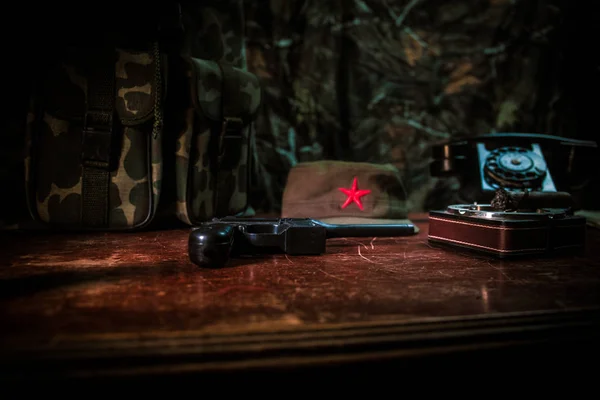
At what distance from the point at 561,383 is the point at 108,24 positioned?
1295mm

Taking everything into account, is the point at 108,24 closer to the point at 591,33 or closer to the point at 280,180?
the point at 280,180

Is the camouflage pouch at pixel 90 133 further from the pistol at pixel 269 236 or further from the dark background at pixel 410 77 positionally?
the dark background at pixel 410 77

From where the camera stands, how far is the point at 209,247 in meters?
0.58

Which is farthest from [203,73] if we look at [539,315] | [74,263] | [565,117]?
[565,117]

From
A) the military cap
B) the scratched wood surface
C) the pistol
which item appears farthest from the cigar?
the pistol

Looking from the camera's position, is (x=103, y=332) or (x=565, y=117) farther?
(x=565, y=117)

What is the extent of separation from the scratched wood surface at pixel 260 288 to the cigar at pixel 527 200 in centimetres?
14

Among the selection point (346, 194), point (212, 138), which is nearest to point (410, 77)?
point (346, 194)

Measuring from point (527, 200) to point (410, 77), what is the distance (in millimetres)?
885

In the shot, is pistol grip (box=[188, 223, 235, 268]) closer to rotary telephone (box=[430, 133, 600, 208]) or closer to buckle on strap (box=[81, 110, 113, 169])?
buckle on strap (box=[81, 110, 113, 169])

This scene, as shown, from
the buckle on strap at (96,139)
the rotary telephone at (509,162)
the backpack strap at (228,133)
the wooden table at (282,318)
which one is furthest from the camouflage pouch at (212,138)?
the rotary telephone at (509,162)

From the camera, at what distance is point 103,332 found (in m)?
0.34

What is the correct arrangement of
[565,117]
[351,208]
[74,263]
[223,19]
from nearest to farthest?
[74,263] → [351,208] → [223,19] → [565,117]

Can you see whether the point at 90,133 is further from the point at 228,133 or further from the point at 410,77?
the point at 410,77
